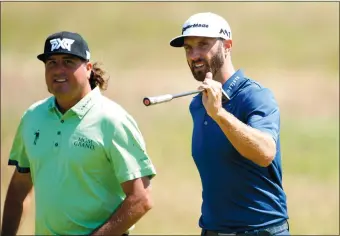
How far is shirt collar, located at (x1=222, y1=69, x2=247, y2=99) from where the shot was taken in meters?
7.23

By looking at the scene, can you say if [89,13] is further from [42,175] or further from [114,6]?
[42,175]

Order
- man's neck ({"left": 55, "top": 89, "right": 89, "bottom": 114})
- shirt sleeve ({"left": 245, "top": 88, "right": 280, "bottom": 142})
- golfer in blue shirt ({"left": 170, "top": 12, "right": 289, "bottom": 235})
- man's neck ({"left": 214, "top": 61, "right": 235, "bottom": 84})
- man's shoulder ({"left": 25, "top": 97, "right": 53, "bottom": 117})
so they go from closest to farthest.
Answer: shirt sleeve ({"left": 245, "top": 88, "right": 280, "bottom": 142}), golfer in blue shirt ({"left": 170, "top": 12, "right": 289, "bottom": 235}), man's neck ({"left": 214, "top": 61, "right": 235, "bottom": 84}), man's neck ({"left": 55, "top": 89, "right": 89, "bottom": 114}), man's shoulder ({"left": 25, "top": 97, "right": 53, "bottom": 117})

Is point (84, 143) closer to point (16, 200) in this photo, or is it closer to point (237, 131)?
point (16, 200)

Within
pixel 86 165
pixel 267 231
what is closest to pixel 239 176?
pixel 267 231

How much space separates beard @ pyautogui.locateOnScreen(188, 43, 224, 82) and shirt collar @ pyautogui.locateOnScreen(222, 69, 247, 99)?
4.0 inches

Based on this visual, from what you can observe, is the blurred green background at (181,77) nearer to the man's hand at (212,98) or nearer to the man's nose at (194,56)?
the man's nose at (194,56)

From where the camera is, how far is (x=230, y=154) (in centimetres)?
705

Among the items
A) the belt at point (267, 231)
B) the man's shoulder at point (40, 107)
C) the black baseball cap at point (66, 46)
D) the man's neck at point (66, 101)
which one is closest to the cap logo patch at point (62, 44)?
the black baseball cap at point (66, 46)

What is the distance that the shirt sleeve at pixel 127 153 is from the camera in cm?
709

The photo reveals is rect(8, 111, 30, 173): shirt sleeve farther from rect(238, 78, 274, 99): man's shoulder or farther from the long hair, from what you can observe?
rect(238, 78, 274, 99): man's shoulder

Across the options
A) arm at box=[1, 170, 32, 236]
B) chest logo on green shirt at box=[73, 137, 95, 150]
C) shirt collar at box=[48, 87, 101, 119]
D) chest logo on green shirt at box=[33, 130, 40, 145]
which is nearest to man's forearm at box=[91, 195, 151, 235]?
chest logo on green shirt at box=[73, 137, 95, 150]

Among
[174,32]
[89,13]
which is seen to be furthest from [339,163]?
[89,13]

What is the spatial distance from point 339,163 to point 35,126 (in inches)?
527

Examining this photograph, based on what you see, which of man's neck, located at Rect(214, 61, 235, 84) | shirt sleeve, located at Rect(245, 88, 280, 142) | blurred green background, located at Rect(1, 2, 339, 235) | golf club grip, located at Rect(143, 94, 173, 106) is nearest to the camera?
golf club grip, located at Rect(143, 94, 173, 106)
